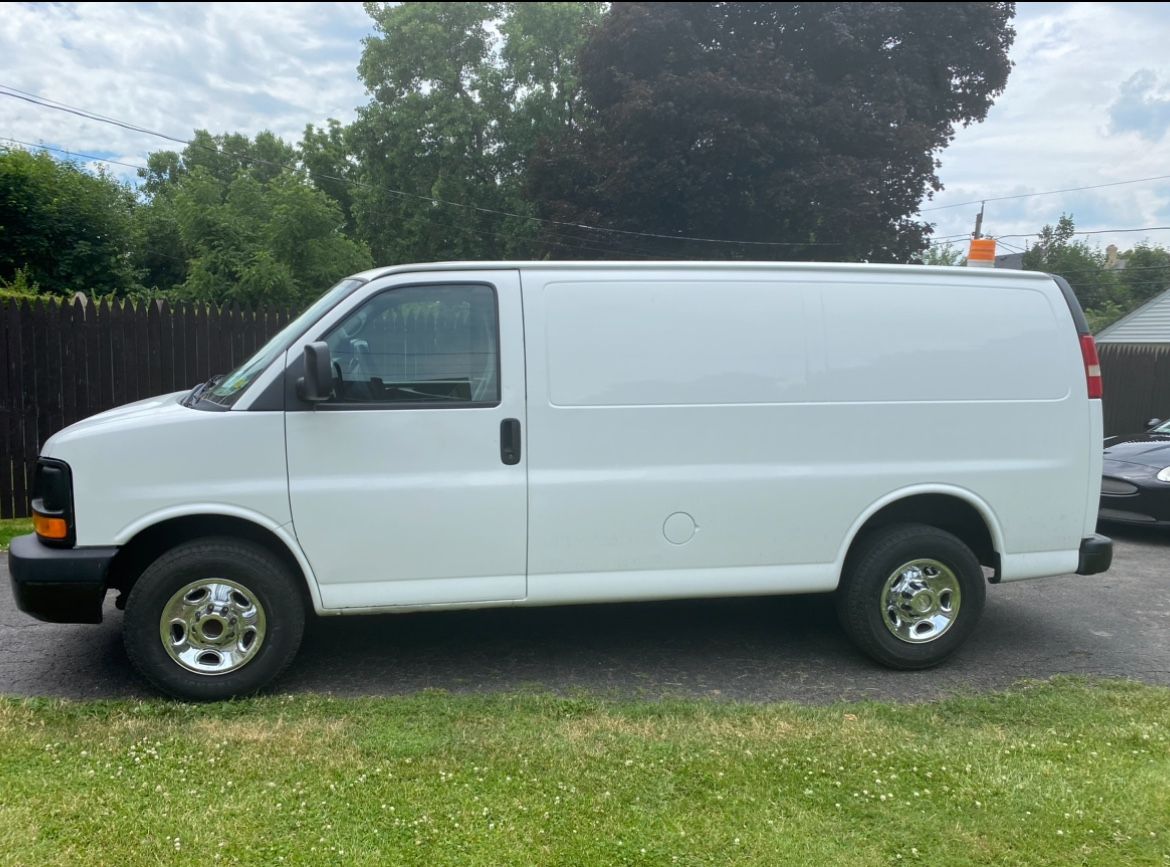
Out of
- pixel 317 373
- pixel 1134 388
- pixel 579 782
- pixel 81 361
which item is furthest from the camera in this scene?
pixel 1134 388

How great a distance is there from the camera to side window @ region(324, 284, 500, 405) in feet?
14.2

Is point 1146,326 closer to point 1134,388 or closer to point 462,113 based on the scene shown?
point 1134,388

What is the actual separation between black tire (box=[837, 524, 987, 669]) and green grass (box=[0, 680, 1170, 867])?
0.58 m

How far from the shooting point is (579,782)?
3414mm

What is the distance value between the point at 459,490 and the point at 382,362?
2.38 feet

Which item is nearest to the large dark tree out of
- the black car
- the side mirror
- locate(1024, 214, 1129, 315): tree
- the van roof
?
the black car

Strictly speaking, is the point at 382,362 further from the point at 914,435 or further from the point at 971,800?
the point at 971,800

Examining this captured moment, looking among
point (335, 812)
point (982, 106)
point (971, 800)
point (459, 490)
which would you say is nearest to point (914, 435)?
point (971, 800)

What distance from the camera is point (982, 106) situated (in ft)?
75.1

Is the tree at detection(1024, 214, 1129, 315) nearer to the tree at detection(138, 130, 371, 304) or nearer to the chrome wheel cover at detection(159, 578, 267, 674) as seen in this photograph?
the tree at detection(138, 130, 371, 304)

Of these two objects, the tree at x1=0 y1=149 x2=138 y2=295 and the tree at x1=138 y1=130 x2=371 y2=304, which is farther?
the tree at x1=0 y1=149 x2=138 y2=295

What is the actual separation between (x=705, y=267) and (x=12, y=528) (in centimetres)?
669

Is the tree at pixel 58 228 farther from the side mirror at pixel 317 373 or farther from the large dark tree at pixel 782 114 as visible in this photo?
the side mirror at pixel 317 373

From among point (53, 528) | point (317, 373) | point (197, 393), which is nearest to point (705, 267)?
point (317, 373)
